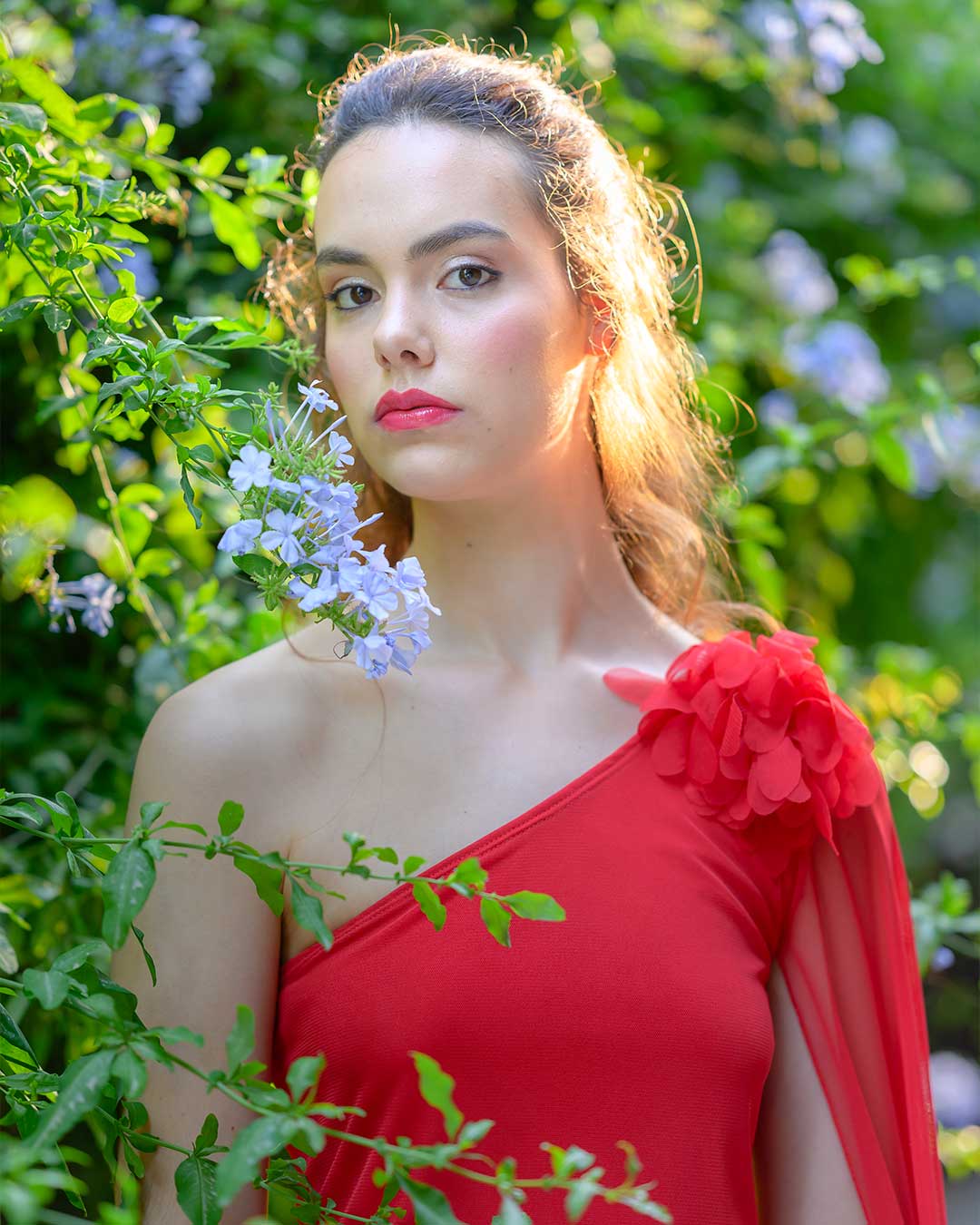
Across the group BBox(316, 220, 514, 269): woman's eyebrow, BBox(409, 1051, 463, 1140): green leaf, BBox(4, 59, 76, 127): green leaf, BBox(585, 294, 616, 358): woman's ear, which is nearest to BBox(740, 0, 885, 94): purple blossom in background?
BBox(585, 294, 616, 358): woman's ear

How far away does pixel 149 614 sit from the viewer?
1.43 m

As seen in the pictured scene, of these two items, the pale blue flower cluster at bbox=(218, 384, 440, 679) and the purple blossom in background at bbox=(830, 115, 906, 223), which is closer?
the pale blue flower cluster at bbox=(218, 384, 440, 679)

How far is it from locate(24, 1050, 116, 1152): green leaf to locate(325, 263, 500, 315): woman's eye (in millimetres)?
712

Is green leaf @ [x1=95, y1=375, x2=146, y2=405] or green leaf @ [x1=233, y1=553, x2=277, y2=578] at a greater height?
green leaf @ [x1=95, y1=375, x2=146, y2=405]

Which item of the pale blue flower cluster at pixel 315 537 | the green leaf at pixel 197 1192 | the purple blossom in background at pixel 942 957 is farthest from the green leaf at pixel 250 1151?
the purple blossom in background at pixel 942 957

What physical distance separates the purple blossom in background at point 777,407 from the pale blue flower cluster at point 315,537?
56.2 inches

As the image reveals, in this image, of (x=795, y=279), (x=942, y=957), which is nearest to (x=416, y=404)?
(x=942, y=957)

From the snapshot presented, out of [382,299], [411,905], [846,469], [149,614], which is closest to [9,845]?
[149,614]

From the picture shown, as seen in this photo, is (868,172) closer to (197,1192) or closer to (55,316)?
(55,316)

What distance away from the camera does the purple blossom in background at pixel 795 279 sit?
233 cm

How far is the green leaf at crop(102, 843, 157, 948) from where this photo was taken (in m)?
0.77

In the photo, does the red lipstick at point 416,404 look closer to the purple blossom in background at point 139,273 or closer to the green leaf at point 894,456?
the purple blossom in background at point 139,273

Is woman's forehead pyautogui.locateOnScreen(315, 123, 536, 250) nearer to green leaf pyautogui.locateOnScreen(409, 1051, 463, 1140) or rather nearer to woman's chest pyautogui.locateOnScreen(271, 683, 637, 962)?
woman's chest pyautogui.locateOnScreen(271, 683, 637, 962)

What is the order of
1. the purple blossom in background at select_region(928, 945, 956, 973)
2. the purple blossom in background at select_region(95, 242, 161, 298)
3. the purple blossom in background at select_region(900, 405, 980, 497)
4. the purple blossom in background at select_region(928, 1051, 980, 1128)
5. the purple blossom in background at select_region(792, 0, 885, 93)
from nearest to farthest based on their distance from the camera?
the purple blossom in background at select_region(95, 242, 161, 298) < the purple blossom in background at select_region(928, 945, 956, 973) < the purple blossom in background at select_region(792, 0, 885, 93) < the purple blossom in background at select_region(928, 1051, 980, 1128) < the purple blossom in background at select_region(900, 405, 980, 497)
